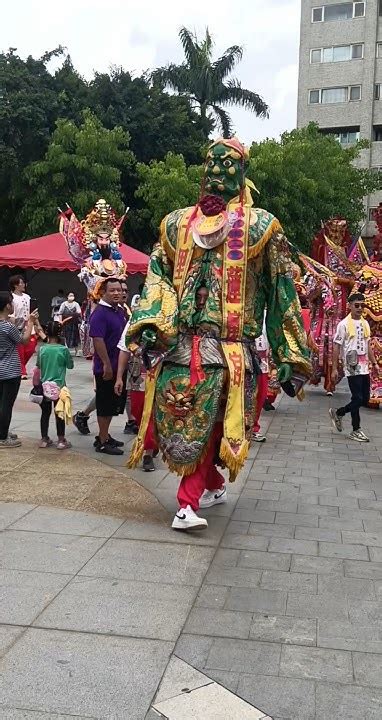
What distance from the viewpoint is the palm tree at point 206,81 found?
98.5ft

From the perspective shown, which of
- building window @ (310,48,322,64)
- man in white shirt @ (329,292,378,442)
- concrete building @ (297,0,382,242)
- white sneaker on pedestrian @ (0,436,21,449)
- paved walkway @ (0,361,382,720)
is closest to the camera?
paved walkway @ (0,361,382,720)

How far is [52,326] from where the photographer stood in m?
6.88

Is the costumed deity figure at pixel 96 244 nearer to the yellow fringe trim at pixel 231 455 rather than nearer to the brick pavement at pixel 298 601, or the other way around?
the brick pavement at pixel 298 601

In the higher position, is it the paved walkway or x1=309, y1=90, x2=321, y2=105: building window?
x1=309, y1=90, x2=321, y2=105: building window

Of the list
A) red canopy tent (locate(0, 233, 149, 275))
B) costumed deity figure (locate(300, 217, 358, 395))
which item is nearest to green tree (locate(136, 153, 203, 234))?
red canopy tent (locate(0, 233, 149, 275))

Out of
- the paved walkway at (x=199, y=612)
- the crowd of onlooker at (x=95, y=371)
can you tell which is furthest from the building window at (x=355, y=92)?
the paved walkway at (x=199, y=612)

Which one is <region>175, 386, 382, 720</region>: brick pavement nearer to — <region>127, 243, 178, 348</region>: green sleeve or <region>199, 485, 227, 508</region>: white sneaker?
<region>199, 485, 227, 508</region>: white sneaker

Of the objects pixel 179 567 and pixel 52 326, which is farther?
pixel 52 326

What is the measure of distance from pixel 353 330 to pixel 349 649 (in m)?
5.44

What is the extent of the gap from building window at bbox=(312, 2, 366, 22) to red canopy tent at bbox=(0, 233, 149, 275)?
26.1m

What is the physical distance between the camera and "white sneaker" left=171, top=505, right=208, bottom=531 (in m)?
4.45

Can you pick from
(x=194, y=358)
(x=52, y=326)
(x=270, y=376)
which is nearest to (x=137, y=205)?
(x=270, y=376)

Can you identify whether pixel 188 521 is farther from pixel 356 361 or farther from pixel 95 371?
pixel 356 361

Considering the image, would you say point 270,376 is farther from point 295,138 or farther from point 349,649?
point 295,138
